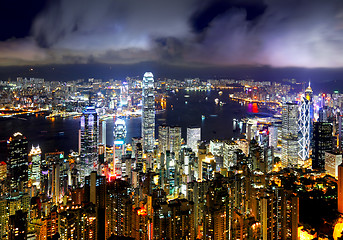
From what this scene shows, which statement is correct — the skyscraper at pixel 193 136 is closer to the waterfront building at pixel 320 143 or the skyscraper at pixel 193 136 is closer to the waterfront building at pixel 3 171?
the waterfront building at pixel 320 143

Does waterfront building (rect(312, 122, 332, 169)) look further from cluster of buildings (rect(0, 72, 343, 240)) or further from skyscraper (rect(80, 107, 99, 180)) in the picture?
skyscraper (rect(80, 107, 99, 180))

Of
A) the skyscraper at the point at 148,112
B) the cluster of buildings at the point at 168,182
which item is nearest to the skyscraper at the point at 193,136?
the cluster of buildings at the point at 168,182

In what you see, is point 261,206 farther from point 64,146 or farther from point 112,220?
point 64,146

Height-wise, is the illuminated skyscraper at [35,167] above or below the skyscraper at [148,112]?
below

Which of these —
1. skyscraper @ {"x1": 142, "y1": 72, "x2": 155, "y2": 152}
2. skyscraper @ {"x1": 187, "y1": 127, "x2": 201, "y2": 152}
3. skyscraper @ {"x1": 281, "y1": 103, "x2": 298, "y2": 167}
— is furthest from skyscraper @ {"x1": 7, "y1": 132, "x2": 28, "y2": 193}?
skyscraper @ {"x1": 281, "y1": 103, "x2": 298, "y2": 167}

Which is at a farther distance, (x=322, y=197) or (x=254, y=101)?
(x=254, y=101)

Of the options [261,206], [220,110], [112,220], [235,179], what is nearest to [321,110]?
[220,110]
